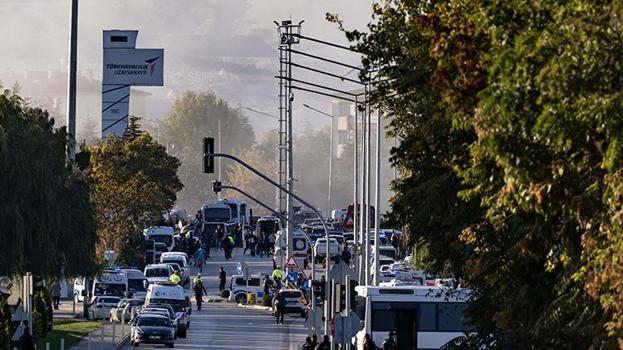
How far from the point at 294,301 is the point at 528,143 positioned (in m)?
57.1

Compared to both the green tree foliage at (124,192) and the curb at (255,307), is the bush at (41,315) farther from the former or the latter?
the green tree foliage at (124,192)

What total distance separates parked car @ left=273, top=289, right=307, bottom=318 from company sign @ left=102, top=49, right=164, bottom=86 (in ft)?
238

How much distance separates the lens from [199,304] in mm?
79625

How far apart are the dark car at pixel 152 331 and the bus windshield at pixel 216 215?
69.9 meters

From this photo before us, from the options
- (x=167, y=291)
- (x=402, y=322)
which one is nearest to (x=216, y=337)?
(x=167, y=291)

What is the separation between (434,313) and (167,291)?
73.6 ft

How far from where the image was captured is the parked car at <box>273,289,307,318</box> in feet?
241

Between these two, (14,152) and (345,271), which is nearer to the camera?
(345,271)

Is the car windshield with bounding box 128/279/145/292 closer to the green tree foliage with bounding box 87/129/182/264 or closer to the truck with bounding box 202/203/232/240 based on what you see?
the green tree foliage with bounding box 87/129/182/264

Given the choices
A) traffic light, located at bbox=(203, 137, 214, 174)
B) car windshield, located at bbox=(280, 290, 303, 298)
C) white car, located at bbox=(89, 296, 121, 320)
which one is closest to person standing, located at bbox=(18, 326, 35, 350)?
traffic light, located at bbox=(203, 137, 214, 174)

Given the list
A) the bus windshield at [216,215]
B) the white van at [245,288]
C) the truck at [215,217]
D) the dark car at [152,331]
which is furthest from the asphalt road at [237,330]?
the bus windshield at [216,215]

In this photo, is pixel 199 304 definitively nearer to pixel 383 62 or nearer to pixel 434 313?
pixel 434 313

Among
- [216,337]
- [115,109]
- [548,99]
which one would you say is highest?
[115,109]

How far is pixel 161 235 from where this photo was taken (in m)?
113
